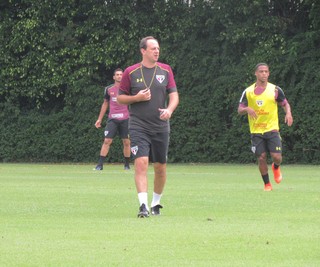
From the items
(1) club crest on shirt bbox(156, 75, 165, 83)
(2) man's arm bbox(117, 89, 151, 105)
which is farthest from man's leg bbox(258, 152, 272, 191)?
(2) man's arm bbox(117, 89, 151, 105)

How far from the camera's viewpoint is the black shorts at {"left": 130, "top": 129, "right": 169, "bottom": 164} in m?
12.7

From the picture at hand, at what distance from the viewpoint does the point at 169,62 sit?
105 feet

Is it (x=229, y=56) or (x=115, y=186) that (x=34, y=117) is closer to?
(x=229, y=56)

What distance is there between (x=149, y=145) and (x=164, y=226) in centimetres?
187

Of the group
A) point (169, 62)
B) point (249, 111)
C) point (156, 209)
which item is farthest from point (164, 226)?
point (169, 62)

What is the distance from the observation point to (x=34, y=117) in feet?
111

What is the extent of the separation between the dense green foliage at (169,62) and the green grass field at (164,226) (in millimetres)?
11069

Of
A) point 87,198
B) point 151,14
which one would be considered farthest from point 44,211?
point 151,14

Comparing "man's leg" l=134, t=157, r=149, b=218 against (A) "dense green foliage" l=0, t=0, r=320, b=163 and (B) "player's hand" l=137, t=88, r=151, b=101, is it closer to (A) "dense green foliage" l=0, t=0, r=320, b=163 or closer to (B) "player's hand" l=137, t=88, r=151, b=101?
(B) "player's hand" l=137, t=88, r=151, b=101

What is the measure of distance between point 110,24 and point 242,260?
24972 millimetres

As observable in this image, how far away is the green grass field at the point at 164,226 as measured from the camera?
869cm

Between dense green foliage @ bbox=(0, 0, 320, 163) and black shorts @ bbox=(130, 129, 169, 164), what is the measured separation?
690 inches

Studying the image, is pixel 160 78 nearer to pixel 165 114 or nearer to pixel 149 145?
pixel 165 114

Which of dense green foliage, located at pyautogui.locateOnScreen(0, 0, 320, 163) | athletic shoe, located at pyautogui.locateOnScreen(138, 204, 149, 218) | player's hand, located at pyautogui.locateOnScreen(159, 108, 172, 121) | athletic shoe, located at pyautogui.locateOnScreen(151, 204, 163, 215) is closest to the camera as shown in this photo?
athletic shoe, located at pyautogui.locateOnScreen(138, 204, 149, 218)
